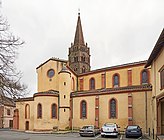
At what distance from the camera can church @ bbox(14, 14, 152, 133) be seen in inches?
1409

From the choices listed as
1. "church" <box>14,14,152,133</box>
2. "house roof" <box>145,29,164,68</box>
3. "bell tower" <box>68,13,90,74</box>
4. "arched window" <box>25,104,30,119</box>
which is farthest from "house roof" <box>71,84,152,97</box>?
"bell tower" <box>68,13,90,74</box>

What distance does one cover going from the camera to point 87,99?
4128 centimetres

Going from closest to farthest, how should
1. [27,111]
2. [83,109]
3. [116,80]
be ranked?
[83,109]
[116,80]
[27,111]

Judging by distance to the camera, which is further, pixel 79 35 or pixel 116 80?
pixel 79 35

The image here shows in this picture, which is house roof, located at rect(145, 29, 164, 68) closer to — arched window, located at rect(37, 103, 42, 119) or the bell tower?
arched window, located at rect(37, 103, 42, 119)

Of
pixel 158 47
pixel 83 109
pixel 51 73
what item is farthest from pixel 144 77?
pixel 158 47

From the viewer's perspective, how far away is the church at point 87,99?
35781 millimetres

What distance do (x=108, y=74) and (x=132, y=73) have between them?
4465 mm

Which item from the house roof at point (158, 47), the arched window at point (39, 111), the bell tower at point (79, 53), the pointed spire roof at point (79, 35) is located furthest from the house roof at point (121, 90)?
the pointed spire roof at point (79, 35)

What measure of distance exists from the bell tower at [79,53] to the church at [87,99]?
2787cm

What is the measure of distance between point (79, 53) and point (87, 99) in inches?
1519

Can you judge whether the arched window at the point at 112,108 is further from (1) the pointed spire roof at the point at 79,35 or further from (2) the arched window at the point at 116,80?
(1) the pointed spire roof at the point at 79,35

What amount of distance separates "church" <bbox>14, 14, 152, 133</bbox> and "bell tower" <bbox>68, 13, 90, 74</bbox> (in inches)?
1097

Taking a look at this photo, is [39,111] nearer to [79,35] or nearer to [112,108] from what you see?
[112,108]
